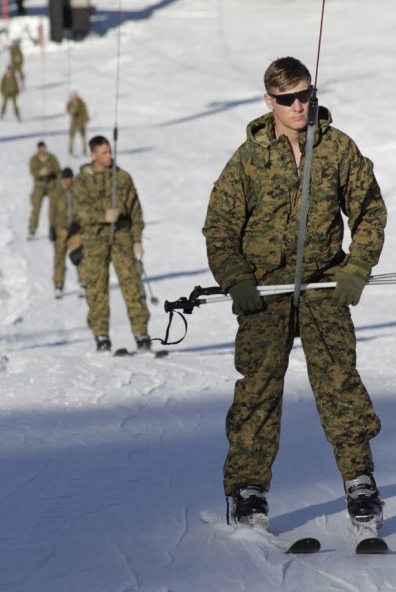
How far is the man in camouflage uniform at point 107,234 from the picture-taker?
10.9m

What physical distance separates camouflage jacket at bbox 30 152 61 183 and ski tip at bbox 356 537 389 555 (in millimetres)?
16707

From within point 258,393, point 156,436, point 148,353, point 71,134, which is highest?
point 258,393

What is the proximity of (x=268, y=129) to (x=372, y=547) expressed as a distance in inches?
59.1

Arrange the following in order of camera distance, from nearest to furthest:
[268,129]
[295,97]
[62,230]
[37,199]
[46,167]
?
1. [295,97]
2. [268,129]
3. [62,230]
4. [46,167]
5. [37,199]

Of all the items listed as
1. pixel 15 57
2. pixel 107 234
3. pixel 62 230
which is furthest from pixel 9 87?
pixel 107 234

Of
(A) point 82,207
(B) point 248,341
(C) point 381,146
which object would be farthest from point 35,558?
(C) point 381,146

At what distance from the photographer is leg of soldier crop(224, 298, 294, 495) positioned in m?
4.91

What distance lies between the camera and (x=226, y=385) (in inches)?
367

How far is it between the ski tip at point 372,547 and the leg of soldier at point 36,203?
54.4ft

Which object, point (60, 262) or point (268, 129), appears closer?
point (268, 129)

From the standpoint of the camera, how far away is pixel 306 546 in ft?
15.4

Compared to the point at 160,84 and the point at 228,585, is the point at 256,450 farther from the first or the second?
the point at 160,84

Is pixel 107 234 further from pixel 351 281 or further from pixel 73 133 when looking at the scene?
pixel 73 133

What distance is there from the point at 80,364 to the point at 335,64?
2745 cm
